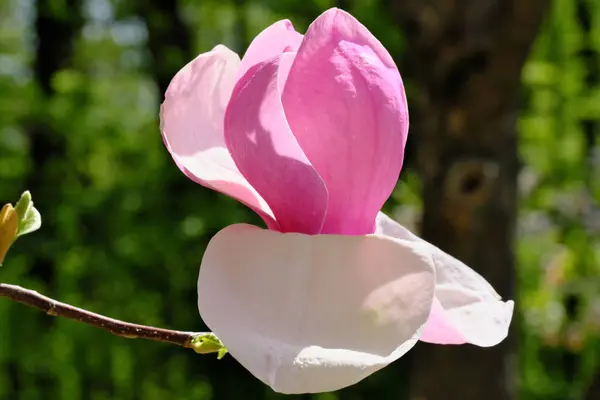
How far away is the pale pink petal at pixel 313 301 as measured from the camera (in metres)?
0.30

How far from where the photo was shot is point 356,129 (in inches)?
14.5

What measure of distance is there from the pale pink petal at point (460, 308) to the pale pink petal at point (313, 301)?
5cm

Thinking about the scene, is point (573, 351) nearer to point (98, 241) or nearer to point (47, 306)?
point (98, 241)

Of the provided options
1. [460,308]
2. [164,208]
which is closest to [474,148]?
[164,208]

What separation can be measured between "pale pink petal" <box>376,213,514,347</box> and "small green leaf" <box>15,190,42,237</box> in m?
0.21

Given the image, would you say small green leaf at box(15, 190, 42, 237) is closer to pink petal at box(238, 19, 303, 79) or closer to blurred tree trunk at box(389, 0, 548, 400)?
pink petal at box(238, 19, 303, 79)

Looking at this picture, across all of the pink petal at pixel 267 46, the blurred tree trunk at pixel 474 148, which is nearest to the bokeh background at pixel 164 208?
the blurred tree trunk at pixel 474 148

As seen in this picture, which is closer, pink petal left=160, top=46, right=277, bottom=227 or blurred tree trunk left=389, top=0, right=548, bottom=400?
pink petal left=160, top=46, right=277, bottom=227

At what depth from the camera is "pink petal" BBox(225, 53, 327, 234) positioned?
0.35 metres

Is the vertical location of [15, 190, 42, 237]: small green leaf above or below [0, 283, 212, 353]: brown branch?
above

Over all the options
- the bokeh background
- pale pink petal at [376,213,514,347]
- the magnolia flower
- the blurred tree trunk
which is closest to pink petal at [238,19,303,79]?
the magnolia flower

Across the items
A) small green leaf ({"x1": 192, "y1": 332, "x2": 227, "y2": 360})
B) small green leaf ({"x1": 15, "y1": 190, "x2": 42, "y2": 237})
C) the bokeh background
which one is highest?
small green leaf ({"x1": 15, "y1": 190, "x2": 42, "y2": 237})

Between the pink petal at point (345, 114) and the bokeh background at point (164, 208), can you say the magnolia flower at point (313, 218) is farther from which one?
the bokeh background at point (164, 208)

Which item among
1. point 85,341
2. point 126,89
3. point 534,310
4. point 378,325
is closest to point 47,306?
point 378,325
